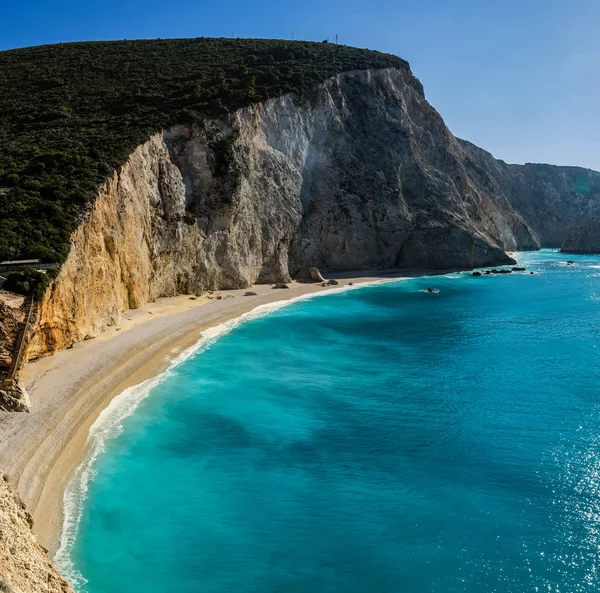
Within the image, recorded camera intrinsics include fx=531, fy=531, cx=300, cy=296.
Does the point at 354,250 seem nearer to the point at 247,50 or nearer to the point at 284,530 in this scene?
the point at 247,50

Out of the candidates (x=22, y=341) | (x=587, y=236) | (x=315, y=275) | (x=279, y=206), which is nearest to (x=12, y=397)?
(x=22, y=341)

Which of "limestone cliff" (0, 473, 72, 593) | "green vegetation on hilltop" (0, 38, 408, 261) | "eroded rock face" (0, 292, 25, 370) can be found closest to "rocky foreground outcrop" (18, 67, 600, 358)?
"green vegetation on hilltop" (0, 38, 408, 261)

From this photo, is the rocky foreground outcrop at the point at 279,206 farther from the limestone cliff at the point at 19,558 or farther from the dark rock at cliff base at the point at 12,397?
the limestone cliff at the point at 19,558

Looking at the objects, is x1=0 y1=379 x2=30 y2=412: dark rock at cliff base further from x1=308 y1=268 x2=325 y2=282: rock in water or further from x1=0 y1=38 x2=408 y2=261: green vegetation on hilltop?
x1=308 y1=268 x2=325 y2=282: rock in water

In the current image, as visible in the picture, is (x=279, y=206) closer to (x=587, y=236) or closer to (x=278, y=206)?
(x=278, y=206)

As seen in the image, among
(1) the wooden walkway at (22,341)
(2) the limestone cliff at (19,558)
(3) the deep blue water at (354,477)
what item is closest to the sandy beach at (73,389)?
(3) the deep blue water at (354,477)

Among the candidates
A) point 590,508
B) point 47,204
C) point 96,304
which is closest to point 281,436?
point 590,508
